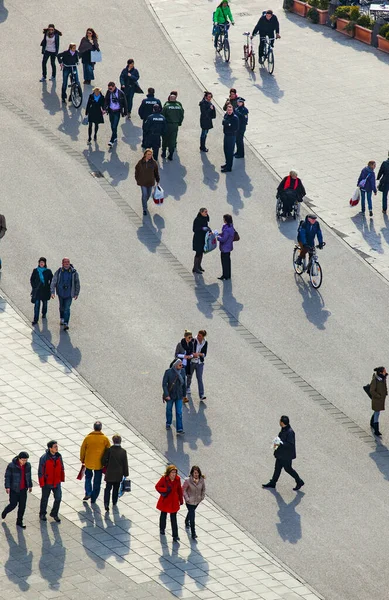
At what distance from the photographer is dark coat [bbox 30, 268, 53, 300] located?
958 inches

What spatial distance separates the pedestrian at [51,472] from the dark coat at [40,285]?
215 inches

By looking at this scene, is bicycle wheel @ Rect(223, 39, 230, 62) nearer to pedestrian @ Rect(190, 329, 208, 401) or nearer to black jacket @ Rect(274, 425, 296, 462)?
pedestrian @ Rect(190, 329, 208, 401)

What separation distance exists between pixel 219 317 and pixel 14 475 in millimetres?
7443

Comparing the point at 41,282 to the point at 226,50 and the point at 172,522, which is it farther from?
the point at 226,50

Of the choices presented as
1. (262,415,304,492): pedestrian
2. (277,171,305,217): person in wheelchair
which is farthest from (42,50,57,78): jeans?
(262,415,304,492): pedestrian

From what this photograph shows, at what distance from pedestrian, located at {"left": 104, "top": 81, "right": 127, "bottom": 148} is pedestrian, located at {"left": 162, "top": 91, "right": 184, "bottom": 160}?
3.34 ft

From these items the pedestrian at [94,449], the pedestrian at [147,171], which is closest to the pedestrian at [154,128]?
the pedestrian at [147,171]

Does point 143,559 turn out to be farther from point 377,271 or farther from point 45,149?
point 45,149

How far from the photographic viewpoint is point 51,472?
1933 centimetres

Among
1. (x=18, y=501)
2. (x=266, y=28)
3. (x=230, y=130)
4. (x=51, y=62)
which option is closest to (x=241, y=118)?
(x=230, y=130)

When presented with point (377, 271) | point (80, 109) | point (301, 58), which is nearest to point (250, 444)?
A: point (377, 271)

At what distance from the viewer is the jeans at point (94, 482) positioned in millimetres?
20000

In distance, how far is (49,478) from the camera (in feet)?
63.5

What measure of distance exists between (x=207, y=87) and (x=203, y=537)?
1724 centimetres
